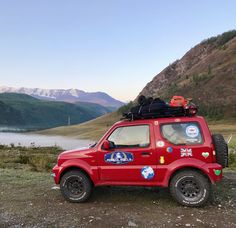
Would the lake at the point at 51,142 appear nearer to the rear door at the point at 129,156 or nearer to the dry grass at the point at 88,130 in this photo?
the dry grass at the point at 88,130

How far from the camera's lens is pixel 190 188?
7.75 metres

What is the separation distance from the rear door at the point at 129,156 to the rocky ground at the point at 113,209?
2.25ft

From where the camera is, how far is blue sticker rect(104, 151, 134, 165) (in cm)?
805

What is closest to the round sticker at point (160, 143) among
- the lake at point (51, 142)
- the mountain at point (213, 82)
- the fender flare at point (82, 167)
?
the fender flare at point (82, 167)

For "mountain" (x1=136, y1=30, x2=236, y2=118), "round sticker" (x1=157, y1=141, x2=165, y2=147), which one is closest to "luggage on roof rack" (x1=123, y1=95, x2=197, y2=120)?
"round sticker" (x1=157, y1=141, x2=165, y2=147)

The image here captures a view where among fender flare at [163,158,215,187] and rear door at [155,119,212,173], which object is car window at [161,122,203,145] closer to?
rear door at [155,119,212,173]

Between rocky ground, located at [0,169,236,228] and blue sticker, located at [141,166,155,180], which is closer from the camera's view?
rocky ground, located at [0,169,236,228]

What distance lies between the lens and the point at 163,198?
8500 mm

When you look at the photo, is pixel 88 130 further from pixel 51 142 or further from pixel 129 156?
pixel 129 156

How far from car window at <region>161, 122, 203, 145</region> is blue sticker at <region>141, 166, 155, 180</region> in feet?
2.64

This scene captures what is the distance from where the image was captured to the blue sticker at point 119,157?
8055mm

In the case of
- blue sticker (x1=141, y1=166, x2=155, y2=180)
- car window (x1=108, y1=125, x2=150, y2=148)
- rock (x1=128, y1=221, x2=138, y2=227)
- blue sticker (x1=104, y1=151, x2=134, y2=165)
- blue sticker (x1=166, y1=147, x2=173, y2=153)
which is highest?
car window (x1=108, y1=125, x2=150, y2=148)

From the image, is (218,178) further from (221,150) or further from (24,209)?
(24,209)

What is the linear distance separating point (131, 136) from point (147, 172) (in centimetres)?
94
